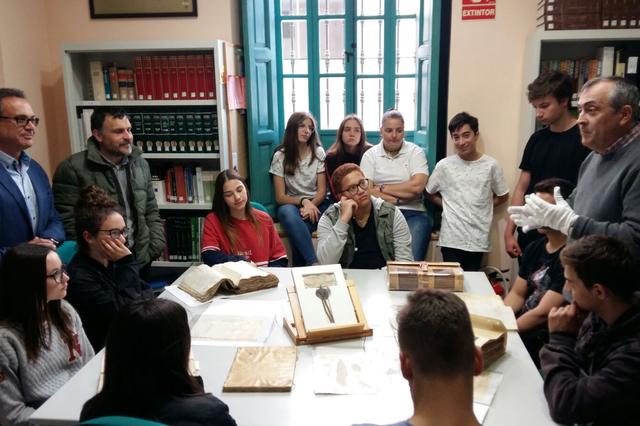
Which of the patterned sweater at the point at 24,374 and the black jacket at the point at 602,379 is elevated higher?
the black jacket at the point at 602,379

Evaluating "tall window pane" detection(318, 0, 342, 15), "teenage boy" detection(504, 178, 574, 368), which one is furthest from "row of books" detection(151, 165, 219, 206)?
"teenage boy" detection(504, 178, 574, 368)

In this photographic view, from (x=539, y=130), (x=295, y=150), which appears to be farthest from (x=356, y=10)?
(x=539, y=130)

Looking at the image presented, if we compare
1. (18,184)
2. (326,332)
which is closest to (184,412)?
(326,332)

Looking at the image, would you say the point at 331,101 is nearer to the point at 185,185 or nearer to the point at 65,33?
the point at 185,185

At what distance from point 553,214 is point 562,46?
6.59ft

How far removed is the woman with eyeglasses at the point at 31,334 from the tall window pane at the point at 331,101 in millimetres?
2968

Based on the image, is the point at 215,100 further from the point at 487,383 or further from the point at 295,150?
the point at 487,383

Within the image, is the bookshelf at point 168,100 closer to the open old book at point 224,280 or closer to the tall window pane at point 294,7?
the tall window pane at point 294,7

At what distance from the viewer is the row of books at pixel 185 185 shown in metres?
3.62

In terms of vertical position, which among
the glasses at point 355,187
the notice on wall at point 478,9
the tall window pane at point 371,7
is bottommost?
the glasses at point 355,187

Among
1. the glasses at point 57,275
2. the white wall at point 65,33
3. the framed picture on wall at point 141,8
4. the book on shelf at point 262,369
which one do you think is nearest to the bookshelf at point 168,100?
the white wall at point 65,33

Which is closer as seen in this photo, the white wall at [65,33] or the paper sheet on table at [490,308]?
→ the paper sheet on table at [490,308]

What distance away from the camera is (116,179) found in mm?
2766

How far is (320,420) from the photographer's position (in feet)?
4.15
